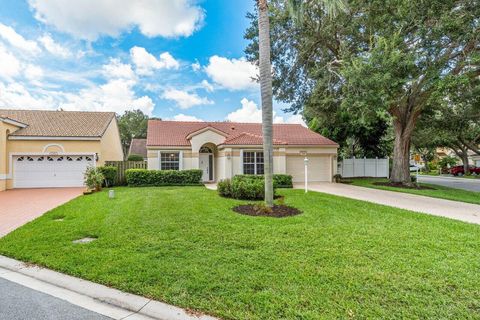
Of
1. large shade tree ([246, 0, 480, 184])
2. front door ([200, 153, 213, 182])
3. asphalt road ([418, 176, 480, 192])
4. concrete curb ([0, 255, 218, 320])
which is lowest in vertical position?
asphalt road ([418, 176, 480, 192])

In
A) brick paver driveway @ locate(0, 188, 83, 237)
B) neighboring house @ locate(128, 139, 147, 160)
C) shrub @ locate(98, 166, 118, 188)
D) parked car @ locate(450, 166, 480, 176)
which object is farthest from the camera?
parked car @ locate(450, 166, 480, 176)

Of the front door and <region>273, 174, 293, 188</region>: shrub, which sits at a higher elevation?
the front door

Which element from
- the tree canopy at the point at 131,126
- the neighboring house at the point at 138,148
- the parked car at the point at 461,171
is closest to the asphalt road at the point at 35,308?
the neighboring house at the point at 138,148

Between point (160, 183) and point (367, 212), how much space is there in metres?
12.7

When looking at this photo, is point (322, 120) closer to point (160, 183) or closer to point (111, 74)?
point (160, 183)

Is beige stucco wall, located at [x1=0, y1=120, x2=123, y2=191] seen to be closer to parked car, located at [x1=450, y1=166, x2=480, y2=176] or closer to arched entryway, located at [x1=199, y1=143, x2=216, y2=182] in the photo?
arched entryway, located at [x1=199, y1=143, x2=216, y2=182]

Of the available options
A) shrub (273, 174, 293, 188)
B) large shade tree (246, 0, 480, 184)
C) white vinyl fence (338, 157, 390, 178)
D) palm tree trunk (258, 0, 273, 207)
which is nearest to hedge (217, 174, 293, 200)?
palm tree trunk (258, 0, 273, 207)

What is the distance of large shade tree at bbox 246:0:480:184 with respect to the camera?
1092 centimetres

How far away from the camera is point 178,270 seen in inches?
172

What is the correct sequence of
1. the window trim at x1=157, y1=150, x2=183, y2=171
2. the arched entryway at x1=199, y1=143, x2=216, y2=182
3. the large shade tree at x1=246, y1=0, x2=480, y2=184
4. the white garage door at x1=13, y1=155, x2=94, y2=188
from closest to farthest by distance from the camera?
the large shade tree at x1=246, y1=0, x2=480, y2=184 < the white garage door at x1=13, y1=155, x2=94, y2=188 < the window trim at x1=157, y1=150, x2=183, y2=171 < the arched entryway at x1=199, y1=143, x2=216, y2=182

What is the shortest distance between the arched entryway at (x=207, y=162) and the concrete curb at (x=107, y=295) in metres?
15.4

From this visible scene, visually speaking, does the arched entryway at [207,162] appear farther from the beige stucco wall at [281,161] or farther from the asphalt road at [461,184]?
the asphalt road at [461,184]

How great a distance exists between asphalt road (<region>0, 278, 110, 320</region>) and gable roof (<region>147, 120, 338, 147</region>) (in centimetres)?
1450

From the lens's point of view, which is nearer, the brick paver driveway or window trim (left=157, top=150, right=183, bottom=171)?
the brick paver driveway
